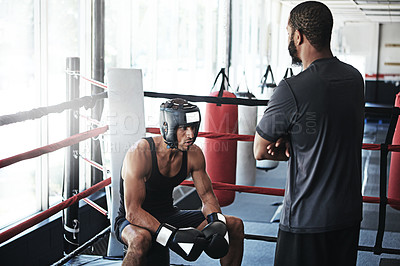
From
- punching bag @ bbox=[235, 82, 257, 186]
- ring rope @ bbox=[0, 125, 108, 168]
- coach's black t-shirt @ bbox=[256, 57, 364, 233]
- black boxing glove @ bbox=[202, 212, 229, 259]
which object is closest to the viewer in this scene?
coach's black t-shirt @ bbox=[256, 57, 364, 233]

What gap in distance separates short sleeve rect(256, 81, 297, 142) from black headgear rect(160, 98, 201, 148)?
0.64 m

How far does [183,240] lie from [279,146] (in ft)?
2.05

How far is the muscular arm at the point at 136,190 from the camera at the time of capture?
77.9 inches

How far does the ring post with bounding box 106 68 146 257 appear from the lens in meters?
2.53

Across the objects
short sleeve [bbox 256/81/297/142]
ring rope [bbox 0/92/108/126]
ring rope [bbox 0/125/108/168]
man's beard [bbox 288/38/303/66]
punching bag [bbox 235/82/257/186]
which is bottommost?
punching bag [bbox 235/82/257/186]

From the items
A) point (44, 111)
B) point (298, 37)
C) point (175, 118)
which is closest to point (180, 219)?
point (175, 118)

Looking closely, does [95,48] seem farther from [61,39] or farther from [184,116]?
[184,116]

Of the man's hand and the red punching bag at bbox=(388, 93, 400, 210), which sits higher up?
the man's hand

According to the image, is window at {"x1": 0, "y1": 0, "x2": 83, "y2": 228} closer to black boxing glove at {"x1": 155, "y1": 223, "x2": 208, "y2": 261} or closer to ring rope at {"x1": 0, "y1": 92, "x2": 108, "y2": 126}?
ring rope at {"x1": 0, "y1": 92, "x2": 108, "y2": 126}

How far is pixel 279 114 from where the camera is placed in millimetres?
1331

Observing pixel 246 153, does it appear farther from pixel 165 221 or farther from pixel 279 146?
pixel 279 146

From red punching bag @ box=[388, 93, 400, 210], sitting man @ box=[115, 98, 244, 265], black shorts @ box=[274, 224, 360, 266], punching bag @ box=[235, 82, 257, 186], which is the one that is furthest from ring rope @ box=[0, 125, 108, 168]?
punching bag @ box=[235, 82, 257, 186]

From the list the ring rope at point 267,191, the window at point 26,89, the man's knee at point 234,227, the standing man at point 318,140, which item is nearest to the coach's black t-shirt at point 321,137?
the standing man at point 318,140

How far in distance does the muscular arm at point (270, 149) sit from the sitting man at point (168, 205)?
564 millimetres
